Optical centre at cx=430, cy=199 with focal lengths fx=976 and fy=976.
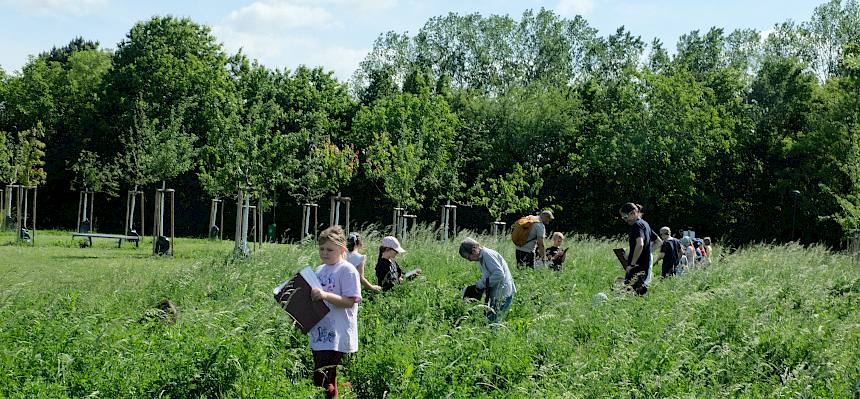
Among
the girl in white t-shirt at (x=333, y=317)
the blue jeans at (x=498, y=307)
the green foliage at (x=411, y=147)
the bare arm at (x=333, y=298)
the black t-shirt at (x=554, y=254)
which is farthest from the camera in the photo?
the green foliage at (x=411, y=147)

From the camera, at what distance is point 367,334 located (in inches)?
376

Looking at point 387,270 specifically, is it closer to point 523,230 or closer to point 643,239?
point 643,239

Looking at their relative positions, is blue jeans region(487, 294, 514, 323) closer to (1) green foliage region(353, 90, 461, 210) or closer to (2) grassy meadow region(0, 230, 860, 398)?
(2) grassy meadow region(0, 230, 860, 398)

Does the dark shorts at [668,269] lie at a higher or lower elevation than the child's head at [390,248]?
lower

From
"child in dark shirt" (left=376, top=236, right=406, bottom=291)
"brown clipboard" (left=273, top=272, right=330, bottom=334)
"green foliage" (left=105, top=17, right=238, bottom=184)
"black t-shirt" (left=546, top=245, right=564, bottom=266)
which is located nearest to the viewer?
"brown clipboard" (left=273, top=272, right=330, bottom=334)

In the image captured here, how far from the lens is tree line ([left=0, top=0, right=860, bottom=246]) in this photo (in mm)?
33156

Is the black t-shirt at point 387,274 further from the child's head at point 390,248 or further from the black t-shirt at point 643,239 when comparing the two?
the black t-shirt at point 643,239

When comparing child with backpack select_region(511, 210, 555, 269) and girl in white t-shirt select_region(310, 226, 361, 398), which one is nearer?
A: girl in white t-shirt select_region(310, 226, 361, 398)

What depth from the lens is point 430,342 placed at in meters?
8.25

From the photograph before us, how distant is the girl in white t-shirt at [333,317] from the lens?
7.34 meters

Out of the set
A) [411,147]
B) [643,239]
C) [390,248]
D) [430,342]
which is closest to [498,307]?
[390,248]

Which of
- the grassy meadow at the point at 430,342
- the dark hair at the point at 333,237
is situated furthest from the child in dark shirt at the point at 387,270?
the dark hair at the point at 333,237

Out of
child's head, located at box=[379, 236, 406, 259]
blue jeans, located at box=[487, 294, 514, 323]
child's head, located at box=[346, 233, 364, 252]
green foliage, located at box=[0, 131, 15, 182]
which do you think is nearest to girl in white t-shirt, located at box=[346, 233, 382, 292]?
child's head, located at box=[346, 233, 364, 252]

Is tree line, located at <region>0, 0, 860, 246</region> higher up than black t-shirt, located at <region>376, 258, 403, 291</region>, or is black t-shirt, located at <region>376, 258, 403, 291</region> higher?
tree line, located at <region>0, 0, 860, 246</region>
